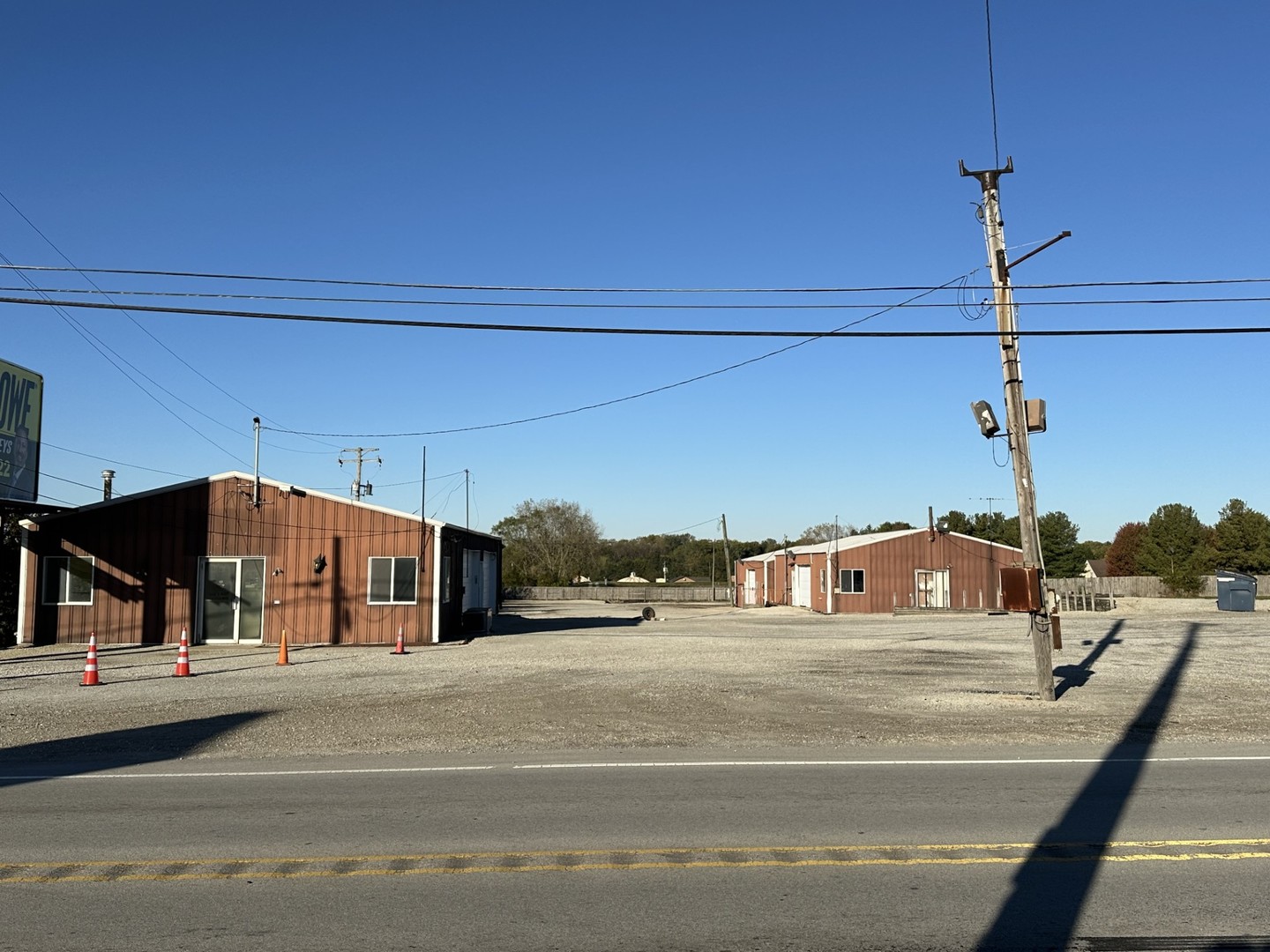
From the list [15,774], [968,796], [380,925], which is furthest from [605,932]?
[15,774]

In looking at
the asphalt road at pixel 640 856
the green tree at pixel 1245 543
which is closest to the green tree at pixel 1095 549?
the green tree at pixel 1245 543

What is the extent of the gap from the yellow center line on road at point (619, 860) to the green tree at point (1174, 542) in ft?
312

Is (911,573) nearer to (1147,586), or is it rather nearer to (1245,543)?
(1147,586)

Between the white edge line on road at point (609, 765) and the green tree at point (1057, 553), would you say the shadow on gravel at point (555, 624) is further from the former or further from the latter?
the green tree at point (1057, 553)

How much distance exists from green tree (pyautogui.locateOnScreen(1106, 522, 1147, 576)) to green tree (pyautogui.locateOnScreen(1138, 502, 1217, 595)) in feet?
26.0

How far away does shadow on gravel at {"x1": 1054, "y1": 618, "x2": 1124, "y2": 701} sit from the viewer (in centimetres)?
1761

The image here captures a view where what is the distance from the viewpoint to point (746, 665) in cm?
2133

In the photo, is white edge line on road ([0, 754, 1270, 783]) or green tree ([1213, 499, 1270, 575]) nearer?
white edge line on road ([0, 754, 1270, 783])

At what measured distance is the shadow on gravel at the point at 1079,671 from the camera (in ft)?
57.8

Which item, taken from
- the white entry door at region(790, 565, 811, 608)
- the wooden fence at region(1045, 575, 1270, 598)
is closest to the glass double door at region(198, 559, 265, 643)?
the white entry door at region(790, 565, 811, 608)

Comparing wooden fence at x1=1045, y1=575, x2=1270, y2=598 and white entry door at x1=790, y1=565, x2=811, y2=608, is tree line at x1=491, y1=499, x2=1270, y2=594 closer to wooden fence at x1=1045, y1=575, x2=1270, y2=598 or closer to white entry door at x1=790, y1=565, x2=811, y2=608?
wooden fence at x1=1045, y1=575, x2=1270, y2=598

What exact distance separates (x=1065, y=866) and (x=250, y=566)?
2475cm

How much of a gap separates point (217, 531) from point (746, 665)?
14796 millimetres

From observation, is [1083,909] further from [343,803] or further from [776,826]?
[343,803]
